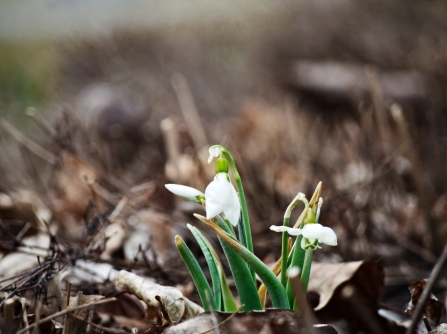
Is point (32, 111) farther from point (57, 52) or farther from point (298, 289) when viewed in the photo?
point (57, 52)

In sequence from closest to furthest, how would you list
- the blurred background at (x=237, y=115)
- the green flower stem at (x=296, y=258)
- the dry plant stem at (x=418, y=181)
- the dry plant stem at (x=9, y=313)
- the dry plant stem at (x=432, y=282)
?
the dry plant stem at (x=432, y=282) → the dry plant stem at (x=9, y=313) → the green flower stem at (x=296, y=258) → the dry plant stem at (x=418, y=181) → the blurred background at (x=237, y=115)

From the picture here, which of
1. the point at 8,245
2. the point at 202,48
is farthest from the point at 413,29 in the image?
the point at 8,245

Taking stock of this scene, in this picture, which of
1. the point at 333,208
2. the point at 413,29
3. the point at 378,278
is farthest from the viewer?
the point at 413,29

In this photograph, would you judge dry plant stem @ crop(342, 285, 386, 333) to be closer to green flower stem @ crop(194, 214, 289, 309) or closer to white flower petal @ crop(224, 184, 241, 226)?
green flower stem @ crop(194, 214, 289, 309)

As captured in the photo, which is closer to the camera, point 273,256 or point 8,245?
point 8,245

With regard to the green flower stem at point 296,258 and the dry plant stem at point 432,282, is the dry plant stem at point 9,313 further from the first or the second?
the dry plant stem at point 432,282

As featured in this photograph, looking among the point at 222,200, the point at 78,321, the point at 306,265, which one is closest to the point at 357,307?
the point at 306,265

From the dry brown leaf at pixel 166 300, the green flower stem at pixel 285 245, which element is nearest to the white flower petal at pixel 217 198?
the green flower stem at pixel 285 245

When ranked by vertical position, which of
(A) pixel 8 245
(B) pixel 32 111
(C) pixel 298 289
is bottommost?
(A) pixel 8 245
